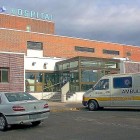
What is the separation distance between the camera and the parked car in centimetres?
877

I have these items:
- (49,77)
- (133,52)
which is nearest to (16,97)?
(49,77)

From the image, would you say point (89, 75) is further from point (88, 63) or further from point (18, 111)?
point (18, 111)

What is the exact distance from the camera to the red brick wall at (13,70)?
71.4ft

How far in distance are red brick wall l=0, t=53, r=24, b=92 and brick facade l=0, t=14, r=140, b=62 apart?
11.8m

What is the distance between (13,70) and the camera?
22203mm

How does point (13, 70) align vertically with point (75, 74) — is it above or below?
above

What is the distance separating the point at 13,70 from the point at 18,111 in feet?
45.6

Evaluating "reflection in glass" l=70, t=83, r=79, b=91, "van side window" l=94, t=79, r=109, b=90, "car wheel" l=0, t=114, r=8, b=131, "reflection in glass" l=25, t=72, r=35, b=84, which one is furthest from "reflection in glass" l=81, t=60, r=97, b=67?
"car wheel" l=0, t=114, r=8, b=131

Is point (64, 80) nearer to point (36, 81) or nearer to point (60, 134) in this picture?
point (36, 81)

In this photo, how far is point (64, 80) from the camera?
1056 inches

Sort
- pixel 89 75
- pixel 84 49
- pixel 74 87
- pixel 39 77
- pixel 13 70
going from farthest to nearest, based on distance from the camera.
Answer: pixel 84 49 → pixel 39 77 → pixel 89 75 → pixel 74 87 → pixel 13 70

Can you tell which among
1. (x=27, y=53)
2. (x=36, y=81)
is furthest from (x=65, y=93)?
(x=27, y=53)

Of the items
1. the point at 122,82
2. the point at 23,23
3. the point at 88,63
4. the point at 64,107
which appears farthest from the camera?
the point at 23,23

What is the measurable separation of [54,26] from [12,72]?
28.4m
